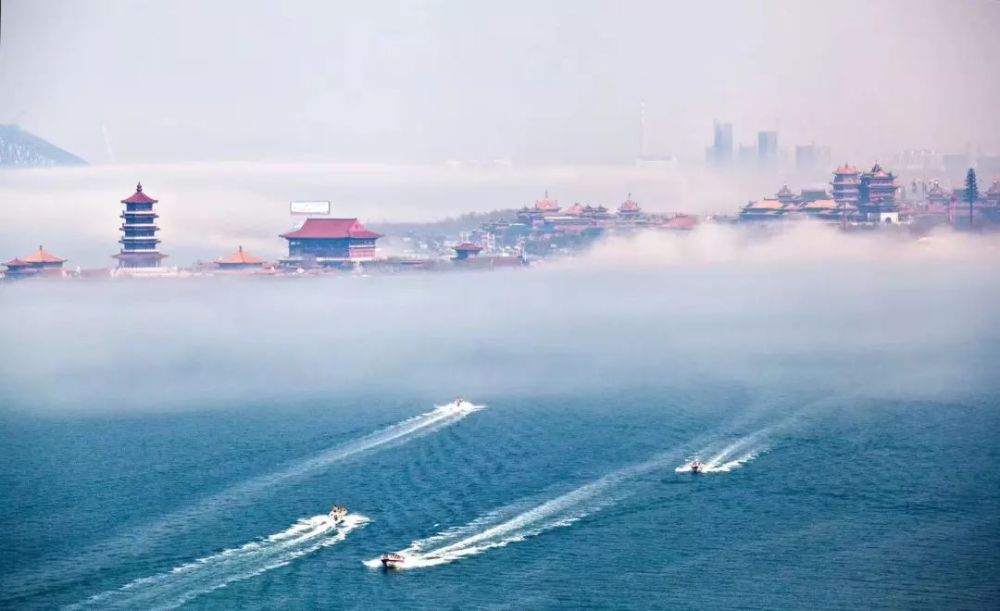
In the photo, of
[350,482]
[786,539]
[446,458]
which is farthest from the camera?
[446,458]

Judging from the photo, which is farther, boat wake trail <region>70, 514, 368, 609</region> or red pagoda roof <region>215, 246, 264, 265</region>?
red pagoda roof <region>215, 246, 264, 265</region>

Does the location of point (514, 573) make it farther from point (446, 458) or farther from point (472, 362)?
point (472, 362)

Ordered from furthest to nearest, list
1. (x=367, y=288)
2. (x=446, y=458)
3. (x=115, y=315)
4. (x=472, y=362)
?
(x=367, y=288) → (x=115, y=315) → (x=472, y=362) → (x=446, y=458)

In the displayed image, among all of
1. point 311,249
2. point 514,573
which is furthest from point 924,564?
point 311,249

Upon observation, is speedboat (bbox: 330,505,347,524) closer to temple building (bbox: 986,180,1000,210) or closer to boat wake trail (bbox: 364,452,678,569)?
boat wake trail (bbox: 364,452,678,569)

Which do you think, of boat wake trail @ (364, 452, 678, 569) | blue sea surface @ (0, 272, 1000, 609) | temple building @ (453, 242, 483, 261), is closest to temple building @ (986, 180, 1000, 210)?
temple building @ (453, 242, 483, 261)

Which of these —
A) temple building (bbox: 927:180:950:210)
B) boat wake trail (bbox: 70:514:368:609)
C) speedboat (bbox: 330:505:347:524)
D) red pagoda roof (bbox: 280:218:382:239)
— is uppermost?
temple building (bbox: 927:180:950:210)
